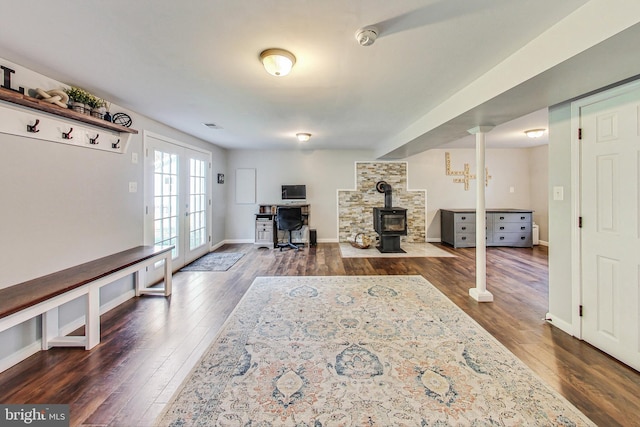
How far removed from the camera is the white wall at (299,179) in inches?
255

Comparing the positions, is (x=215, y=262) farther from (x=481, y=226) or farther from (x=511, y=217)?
(x=511, y=217)

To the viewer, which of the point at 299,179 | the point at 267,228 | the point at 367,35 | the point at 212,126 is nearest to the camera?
the point at 367,35

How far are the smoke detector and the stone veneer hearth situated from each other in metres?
4.85

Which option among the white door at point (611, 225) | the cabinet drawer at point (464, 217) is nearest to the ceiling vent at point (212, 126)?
the white door at point (611, 225)

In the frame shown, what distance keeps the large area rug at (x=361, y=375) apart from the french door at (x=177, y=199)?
82.0 inches

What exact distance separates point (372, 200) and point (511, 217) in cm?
309

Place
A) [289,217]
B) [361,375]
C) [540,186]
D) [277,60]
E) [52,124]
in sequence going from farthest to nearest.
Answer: [540,186] < [289,217] < [52,124] < [277,60] < [361,375]

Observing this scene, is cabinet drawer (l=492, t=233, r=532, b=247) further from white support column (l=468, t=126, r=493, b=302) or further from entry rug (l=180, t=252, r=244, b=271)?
entry rug (l=180, t=252, r=244, b=271)

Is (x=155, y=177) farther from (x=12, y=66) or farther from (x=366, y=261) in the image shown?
(x=366, y=261)

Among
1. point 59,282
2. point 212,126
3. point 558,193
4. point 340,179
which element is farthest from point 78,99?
point 340,179

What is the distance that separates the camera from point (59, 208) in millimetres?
2346

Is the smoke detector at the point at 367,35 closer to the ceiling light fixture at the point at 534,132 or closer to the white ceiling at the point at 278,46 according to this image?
the white ceiling at the point at 278,46

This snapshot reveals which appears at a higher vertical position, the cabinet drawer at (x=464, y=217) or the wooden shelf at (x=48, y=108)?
the wooden shelf at (x=48, y=108)

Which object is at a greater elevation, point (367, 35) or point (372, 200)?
point (367, 35)
